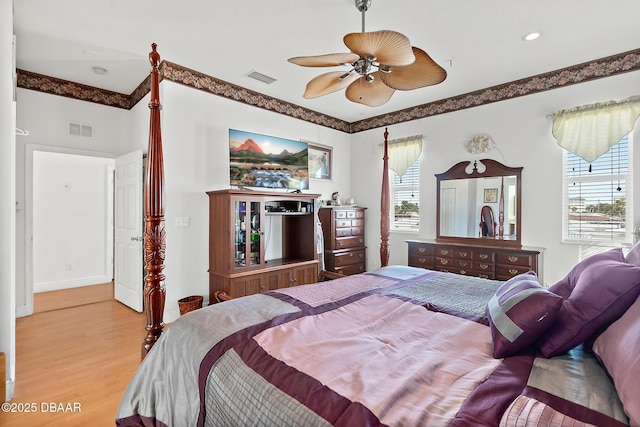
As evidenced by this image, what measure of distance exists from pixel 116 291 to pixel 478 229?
5.00 meters

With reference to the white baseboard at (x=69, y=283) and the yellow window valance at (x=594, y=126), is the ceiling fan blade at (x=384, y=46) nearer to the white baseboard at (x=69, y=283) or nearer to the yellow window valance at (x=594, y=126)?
the yellow window valance at (x=594, y=126)

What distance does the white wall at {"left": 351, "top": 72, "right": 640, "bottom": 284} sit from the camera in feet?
11.2

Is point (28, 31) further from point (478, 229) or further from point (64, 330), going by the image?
point (478, 229)

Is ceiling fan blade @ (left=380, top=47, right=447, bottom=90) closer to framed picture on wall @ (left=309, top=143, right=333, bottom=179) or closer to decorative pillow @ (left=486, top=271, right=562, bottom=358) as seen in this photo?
decorative pillow @ (left=486, top=271, right=562, bottom=358)

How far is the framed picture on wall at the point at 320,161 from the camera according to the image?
5.05 meters

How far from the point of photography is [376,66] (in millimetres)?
2152

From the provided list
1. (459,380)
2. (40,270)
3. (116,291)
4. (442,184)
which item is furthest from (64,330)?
(442,184)

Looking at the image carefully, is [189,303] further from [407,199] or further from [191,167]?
[407,199]

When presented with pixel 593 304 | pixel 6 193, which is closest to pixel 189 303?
pixel 6 193

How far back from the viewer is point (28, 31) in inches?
110

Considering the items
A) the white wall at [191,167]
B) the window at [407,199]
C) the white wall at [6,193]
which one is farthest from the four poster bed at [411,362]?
the window at [407,199]

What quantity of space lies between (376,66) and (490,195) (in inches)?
108

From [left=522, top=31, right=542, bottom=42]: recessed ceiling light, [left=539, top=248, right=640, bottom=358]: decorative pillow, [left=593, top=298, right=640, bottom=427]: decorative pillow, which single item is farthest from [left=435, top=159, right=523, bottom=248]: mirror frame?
[left=593, top=298, right=640, bottom=427]: decorative pillow

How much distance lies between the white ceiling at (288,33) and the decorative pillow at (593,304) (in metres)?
2.24
